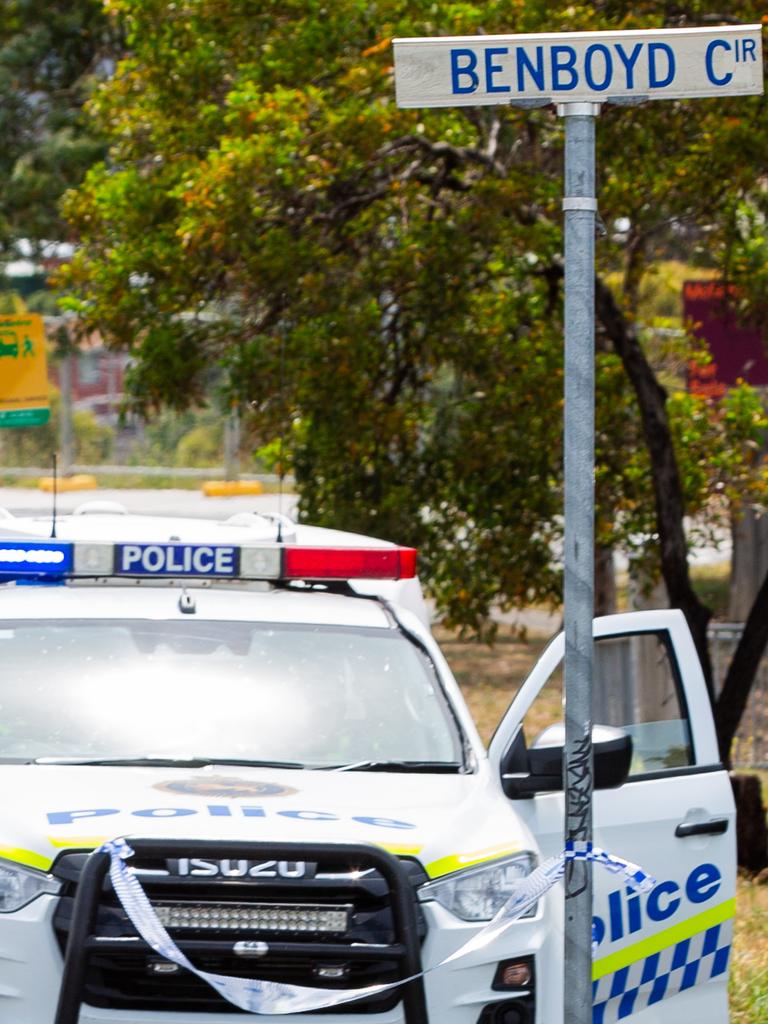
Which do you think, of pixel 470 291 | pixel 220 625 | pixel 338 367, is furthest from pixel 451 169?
pixel 220 625

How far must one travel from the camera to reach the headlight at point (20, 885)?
3.66 metres

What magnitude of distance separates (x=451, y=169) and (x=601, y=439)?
1.96 m

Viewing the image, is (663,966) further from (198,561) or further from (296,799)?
(198,561)

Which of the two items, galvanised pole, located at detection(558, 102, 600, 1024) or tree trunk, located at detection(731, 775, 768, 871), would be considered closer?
galvanised pole, located at detection(558, 102, 600, 1024)

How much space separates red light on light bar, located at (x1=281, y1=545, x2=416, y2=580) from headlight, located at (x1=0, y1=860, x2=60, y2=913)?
1489 mm

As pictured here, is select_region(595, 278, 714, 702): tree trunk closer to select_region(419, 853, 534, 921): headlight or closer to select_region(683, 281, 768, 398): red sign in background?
select_region(683, 281, 768, 398): red sign in background

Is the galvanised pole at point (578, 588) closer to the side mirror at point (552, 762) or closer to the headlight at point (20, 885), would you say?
the side mirror at point (552, 762)

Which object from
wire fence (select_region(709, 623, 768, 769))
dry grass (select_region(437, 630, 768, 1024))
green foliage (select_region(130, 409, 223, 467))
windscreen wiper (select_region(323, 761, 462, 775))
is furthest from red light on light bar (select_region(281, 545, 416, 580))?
green foliage (select_region(130, 409, 223, 467))

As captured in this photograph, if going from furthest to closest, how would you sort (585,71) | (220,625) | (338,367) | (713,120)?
1. (338,367)
2. (713,120)
3. (220,625)
4. (585,71)

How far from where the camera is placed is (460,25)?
881 cm

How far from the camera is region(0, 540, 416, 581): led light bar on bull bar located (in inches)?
194

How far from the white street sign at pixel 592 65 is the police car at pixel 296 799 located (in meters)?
1.42

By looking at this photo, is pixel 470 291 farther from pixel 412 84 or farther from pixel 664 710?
pixel 412 84

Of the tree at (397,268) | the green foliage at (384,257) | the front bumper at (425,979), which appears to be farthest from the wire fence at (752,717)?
the front bumper at (425,979)
